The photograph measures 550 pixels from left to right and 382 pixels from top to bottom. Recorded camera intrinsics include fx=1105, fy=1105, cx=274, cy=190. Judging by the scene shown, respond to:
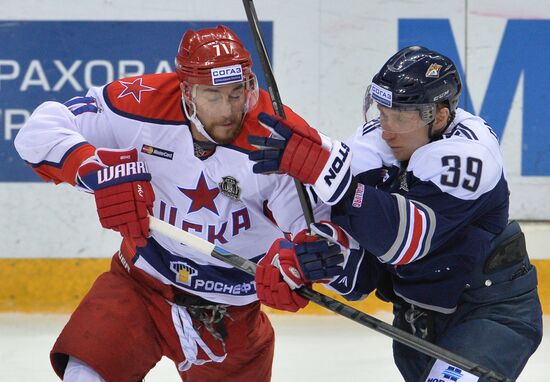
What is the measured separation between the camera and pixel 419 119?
280 cm

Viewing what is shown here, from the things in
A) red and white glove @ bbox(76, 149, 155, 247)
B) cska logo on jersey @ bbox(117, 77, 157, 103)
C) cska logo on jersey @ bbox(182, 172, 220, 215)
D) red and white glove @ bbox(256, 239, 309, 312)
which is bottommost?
red and white glove @ bbox(256, 239, 309, 312)

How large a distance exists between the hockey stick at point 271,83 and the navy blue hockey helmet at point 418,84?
279 mm

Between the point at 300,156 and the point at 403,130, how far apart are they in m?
0.40

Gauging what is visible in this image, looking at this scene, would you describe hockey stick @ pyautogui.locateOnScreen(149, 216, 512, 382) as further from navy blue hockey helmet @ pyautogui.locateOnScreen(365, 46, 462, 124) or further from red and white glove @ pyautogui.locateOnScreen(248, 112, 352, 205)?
navy blue hockey helmet @ pyautogui.locateOnScreen(365, 46, 462, 124)

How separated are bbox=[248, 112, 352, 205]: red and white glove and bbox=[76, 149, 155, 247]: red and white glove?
0.38 metres

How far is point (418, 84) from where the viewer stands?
2.78 metres

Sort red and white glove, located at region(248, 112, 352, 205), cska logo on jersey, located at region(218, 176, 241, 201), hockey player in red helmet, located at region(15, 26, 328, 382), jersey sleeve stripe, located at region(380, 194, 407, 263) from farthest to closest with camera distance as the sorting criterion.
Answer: cska logo on jersey, located at region(218, 176, 241, 201) → hockey player in red helmet, located at region(15, 26, 328, 382) → jersey sleeve stripe, located at region(380, 194, 407, 263) → red and white glove, located at region(248, 112, 352, 205)

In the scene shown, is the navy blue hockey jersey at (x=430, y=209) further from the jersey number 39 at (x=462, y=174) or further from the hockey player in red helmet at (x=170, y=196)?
the hockey player in red helmet at (x=170, y=196)

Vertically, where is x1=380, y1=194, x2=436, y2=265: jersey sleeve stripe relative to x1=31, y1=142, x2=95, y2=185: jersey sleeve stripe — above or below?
below

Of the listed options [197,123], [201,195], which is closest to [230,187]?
[201,195]

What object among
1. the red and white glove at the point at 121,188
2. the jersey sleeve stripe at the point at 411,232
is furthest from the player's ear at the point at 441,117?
the red and white glove at the point at 121,188

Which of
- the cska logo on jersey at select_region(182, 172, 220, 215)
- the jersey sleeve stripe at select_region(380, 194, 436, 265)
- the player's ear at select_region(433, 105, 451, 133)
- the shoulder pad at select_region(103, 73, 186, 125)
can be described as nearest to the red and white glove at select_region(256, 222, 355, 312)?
the jersey sleeve stripe at select_region(380, 194, 436, 265)

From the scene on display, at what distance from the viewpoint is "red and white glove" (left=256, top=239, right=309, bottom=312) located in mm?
2766

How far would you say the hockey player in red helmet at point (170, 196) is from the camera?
2.86 meters
